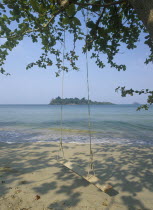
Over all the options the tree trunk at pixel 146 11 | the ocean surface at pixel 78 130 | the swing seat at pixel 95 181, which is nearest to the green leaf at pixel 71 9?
the tree trunk at pixel 146 11

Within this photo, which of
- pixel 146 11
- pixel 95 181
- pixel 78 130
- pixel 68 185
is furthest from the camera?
pixel 78 130

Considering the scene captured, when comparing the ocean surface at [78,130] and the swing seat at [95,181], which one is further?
the ocean surface at [78,130]

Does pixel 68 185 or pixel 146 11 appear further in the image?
pixel 68 185

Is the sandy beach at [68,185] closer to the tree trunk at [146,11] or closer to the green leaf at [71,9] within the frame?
the tree trunk at [146,11]

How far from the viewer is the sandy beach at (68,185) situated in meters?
3.64

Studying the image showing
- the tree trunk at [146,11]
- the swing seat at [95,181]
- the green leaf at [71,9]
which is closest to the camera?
the tree trunk at [146,11]

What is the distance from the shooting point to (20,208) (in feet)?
11.2

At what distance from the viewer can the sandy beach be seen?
11.9 ft

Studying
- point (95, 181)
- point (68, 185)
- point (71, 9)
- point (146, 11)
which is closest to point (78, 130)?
point (68, 185)

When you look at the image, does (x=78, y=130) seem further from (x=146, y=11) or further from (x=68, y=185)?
(x=146, y=11)

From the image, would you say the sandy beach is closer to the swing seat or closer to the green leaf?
the swing seat

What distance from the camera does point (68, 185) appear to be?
4.49m

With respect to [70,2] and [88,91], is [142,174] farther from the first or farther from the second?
[70,2]

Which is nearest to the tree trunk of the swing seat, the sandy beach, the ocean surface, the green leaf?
the green leaf
